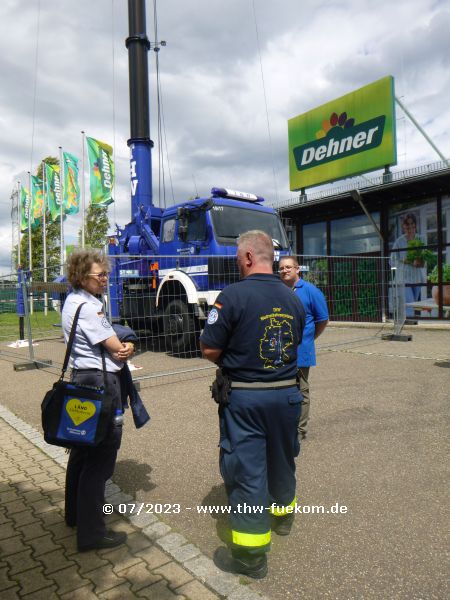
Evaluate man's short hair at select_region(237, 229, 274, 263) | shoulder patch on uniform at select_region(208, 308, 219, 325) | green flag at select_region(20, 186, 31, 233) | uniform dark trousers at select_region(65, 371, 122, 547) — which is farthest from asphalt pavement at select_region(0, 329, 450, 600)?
green flag at select_region(20, 186, 31, 233)

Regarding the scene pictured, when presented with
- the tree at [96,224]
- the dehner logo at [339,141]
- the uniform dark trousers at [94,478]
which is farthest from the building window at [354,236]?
the tree at [96,224]

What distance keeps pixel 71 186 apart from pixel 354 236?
1474cm

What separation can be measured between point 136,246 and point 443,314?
410 inches

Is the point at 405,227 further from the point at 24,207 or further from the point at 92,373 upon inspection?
the point at 24,207

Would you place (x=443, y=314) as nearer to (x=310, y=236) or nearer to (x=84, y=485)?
(x=310, y=236)

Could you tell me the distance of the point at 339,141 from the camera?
54.2ft

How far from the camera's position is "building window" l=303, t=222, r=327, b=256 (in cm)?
1767

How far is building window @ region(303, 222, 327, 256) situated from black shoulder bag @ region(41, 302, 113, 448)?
634 inches

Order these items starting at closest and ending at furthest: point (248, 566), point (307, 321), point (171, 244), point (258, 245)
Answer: point (248, 566) → point (258, 245) → point (307, 321) → point (171, 244)

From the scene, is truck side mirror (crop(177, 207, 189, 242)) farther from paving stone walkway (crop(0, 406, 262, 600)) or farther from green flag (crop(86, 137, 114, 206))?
green flag (crop(86, 137, 114, 206))

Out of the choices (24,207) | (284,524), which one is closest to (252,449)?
(284,524)

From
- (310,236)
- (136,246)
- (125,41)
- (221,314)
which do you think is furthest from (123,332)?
(310,236)

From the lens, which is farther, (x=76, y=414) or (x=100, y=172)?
(x=100, y=172)

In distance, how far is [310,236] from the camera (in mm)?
18172
